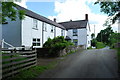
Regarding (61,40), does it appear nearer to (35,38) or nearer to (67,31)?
(35,38)

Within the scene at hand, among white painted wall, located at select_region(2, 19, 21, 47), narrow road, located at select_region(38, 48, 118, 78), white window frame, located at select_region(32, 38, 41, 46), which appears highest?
white painted wall, located at select_region(2, 19, 21, 47)

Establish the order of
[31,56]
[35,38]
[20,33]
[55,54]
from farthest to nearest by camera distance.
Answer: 1. [35,38]
2. [20,33]
3. [55,54]
4. [31,56]

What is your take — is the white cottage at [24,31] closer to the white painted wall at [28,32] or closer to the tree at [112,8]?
the white painted wall at [28,32]

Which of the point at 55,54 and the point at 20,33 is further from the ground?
→ the point at 20,33

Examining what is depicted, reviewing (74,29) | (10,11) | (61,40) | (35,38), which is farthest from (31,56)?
(74,29)

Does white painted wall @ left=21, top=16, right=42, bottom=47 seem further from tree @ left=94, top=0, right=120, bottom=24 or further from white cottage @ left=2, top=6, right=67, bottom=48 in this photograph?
tree @ left=94, top=0, right=120, bottom=24

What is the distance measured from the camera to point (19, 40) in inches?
644

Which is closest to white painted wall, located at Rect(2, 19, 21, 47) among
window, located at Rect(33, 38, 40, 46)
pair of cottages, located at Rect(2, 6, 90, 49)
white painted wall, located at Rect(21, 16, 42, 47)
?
pair of cottages, located at Rect(2, 6, 90, 49)

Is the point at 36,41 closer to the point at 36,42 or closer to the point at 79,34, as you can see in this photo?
the point at 36,42

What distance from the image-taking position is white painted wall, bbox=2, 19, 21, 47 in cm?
1644

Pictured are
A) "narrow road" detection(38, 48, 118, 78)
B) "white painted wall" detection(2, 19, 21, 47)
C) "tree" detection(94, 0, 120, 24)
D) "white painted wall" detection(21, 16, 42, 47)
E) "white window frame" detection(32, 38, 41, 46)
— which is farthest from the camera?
"white window frame" detection(32, 38, 41, 46)

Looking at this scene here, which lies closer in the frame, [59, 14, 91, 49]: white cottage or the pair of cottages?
the pair of cottages

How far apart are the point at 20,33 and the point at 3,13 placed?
236 inches

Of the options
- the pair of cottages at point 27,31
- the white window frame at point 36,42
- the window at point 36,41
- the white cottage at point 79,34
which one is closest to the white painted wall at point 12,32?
the pair of cottages at point 27,31
